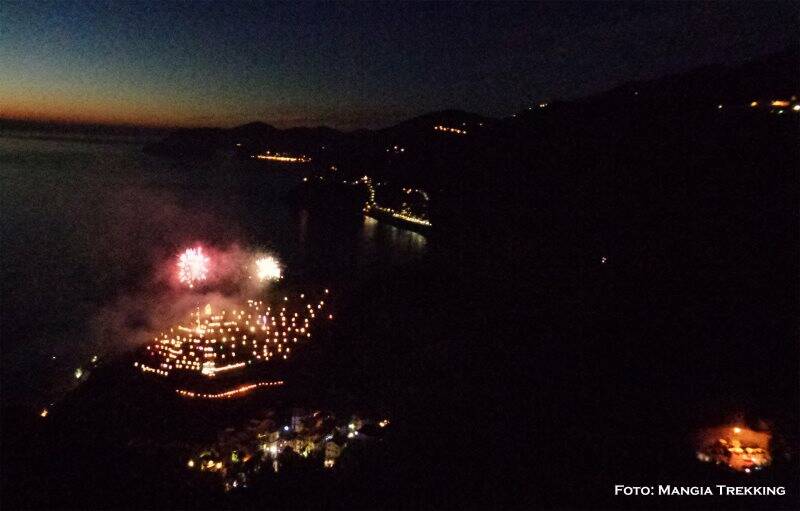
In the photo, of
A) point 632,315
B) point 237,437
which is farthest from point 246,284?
point 632,315

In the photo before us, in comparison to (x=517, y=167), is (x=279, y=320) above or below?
below

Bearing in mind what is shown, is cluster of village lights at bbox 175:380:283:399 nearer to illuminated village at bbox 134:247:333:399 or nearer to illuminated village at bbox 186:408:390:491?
illuminated village at bbox 134:247:333:399

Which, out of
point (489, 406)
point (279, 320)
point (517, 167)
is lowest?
point (279, 320)

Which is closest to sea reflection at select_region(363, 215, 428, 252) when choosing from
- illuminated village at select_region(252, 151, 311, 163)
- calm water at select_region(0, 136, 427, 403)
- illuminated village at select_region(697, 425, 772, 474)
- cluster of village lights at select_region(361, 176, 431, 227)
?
calm water at select_region(0, 136, 427, 403)

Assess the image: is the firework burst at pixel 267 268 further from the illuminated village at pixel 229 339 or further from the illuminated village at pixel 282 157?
the illuminated village at pixel 282 157

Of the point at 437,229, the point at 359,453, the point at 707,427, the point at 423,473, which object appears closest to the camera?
the point at 423,473

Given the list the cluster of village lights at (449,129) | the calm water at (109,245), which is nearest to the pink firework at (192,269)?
the calm water at (109,245)

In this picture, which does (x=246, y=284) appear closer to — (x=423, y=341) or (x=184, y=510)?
(x=423, y=341)

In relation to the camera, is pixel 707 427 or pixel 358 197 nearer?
pixel 707 427
